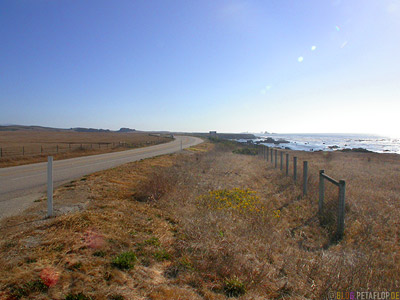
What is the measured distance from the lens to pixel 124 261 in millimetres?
3459

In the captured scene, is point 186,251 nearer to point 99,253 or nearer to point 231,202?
point 99,253

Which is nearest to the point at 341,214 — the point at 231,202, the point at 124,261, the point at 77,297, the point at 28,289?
the point at 231,202

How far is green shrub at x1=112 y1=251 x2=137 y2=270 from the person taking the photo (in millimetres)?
3402

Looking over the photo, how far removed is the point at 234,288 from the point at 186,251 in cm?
108

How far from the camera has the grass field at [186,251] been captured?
9.94ft

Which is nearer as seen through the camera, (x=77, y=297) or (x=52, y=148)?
(x=77, y=297)

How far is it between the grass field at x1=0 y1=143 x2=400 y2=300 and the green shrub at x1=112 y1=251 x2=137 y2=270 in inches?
0.6

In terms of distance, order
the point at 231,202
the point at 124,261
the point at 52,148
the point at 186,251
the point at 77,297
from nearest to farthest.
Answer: the point at 77,297
the point at 124,261
the point at 186,251
the point at 231,202
the point at 52,148

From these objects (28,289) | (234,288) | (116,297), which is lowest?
(234,288)

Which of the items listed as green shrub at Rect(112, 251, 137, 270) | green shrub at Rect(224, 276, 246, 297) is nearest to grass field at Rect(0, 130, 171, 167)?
green shrub at Rect(112, 251, 137, 270)

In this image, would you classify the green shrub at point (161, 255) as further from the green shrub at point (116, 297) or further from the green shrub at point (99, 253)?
the green shrub at point (116, 297)

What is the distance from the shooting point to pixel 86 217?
4953mm

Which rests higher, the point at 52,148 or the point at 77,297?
the point at 77,297

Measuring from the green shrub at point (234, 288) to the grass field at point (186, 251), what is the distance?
0.04 ft
